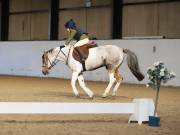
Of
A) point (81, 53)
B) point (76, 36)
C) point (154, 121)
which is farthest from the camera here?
point (76, 36)

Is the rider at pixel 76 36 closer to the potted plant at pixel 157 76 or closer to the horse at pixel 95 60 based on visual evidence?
the horse at pixel 95 60

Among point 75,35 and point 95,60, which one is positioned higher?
point 75,35

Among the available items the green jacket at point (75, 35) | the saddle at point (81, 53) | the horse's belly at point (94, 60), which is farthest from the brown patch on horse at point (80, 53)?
the green jacket at point (75, 35)

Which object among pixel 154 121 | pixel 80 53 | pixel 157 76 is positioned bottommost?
pixel 154 121

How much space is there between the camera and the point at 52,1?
25453mm

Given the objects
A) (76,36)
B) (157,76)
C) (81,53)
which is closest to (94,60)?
(81,53)

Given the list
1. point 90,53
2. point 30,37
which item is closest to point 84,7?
point 30,37

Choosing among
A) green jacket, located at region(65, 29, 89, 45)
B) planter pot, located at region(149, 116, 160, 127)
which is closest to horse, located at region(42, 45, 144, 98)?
green jacket, located at region(65, 29, 89, 45)

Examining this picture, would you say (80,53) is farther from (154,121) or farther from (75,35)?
(154,121)

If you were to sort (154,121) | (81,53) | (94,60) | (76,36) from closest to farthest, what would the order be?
(154,121)
(81,53)
(94,60)
(76,36)

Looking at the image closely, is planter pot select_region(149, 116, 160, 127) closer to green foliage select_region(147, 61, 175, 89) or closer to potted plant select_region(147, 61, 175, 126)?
potted plant select_region(147, 61, 175, 126)

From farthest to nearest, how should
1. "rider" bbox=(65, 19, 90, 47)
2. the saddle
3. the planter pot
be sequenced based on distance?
"rider" bbox=(65, 19, 90, 47) < the saddle < the planter pot

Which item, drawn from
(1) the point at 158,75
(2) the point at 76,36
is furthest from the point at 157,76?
(2) the point at 76,36

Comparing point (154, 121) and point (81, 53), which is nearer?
point (154, 121)
